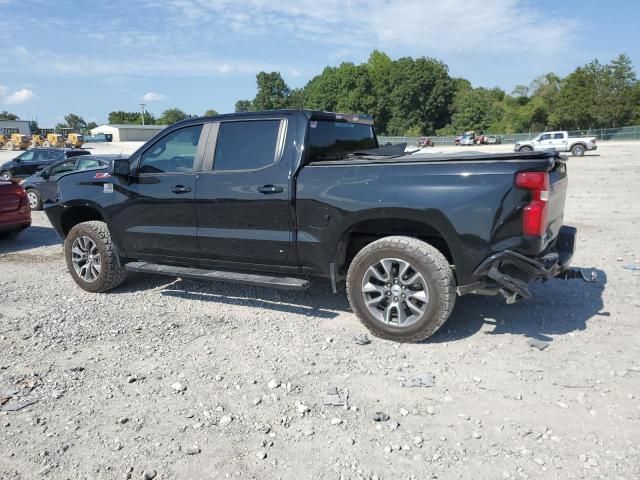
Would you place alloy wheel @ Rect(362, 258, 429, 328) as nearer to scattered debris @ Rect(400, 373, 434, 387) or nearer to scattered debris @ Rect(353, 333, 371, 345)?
scattered debris @ Rect(353, 333, 371, 345)

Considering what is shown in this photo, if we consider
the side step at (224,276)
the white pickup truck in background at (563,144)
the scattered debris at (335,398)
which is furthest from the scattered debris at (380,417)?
the white pickup truck in background at (563,144)

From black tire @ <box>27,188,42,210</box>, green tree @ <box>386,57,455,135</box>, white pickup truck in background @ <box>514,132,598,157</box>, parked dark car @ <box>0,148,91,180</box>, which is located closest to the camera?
black tire @ <box>27,188,42,210</box>

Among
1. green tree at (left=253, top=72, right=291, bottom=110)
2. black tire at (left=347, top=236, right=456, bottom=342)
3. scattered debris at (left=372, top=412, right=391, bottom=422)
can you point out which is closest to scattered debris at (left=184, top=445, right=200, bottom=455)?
scattered debris at (left=372, top=412, right=391, bottom=422)

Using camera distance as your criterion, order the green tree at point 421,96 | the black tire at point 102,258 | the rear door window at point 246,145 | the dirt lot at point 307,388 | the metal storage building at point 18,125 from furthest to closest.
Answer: the metal storage building at point 18,125 → the green tree at point 421,96 → the black tire at point 102,258 → the rear door window at point 246,145 → the dirt lot at point 307,388

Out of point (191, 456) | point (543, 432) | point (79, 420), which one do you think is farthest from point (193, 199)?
point (543, 432)

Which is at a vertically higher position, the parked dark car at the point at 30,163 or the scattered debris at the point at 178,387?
the parked dark car at the point at 30,163

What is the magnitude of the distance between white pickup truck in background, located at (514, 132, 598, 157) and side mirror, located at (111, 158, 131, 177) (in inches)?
1142

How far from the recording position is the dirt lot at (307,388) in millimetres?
2842

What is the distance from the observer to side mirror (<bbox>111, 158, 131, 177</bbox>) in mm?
5422

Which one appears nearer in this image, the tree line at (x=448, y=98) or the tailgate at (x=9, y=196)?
the tailgate at (x=9, y=196)

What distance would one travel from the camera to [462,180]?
3916mm

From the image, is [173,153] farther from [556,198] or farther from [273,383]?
[556,198]

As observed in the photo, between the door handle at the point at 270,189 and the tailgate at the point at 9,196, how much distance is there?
6.37 meters

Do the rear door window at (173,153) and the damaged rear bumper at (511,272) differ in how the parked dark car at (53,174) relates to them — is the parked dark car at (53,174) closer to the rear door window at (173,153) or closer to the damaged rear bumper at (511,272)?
the rear door window at (173,153)
